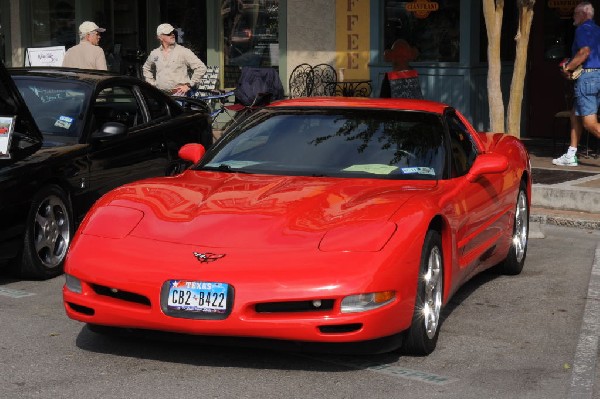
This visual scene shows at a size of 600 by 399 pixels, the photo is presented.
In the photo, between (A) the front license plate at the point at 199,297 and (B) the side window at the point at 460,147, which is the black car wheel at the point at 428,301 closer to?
(B) the side window at the point at 460,147

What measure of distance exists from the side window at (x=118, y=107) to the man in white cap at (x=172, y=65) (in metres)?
4.76

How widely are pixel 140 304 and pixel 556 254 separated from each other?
15.8 ft

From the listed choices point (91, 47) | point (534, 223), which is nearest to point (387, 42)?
point (91, 47)

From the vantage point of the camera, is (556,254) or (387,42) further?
(387,42)

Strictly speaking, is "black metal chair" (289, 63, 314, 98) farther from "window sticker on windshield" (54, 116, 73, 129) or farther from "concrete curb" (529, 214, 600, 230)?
"window sticker on windshield" (54, 116, 73, 129)

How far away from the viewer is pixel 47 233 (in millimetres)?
8586

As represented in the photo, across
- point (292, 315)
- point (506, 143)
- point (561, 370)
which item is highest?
point (506, 143)

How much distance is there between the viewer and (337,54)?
17766 mm

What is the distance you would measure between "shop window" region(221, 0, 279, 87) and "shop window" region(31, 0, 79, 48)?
3525 millimetres

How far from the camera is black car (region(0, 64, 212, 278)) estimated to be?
8.28 m

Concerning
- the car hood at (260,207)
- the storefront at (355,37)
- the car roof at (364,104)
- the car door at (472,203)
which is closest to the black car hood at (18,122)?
the car hood at (260,207)

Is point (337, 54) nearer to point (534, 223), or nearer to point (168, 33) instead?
point (168, 33)

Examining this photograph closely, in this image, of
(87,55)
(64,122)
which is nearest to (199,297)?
(64,122)

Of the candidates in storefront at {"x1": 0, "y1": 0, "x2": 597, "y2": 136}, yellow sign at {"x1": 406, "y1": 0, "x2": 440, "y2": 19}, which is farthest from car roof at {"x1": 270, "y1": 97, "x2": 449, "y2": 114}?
yellow sign at {"x1": 406, "y1": 0, "x2": 440, "y2": 19}
